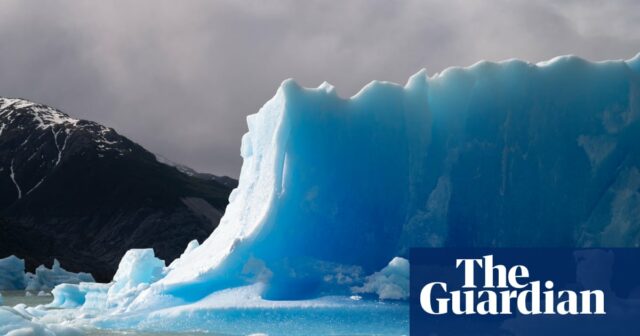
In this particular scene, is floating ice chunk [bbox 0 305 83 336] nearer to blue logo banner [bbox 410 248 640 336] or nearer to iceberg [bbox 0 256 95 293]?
blue logo banner [bbox 410 248 640 336]

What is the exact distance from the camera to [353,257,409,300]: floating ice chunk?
1300cm

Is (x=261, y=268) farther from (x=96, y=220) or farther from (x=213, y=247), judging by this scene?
(x=96, y=220)

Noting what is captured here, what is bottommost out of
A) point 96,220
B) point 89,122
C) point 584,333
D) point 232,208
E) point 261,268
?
point 584,333

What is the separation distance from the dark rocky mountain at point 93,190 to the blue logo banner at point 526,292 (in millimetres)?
76638

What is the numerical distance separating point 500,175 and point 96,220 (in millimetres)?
101495

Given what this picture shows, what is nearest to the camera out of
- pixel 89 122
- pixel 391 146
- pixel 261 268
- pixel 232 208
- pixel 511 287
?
pixel 511 287

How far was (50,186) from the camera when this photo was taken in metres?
120

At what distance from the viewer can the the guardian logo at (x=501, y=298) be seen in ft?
37.3

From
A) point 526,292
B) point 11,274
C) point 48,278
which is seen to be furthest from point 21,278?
point 526,292

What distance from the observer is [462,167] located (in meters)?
14.3

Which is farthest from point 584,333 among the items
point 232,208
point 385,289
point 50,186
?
point 50,186

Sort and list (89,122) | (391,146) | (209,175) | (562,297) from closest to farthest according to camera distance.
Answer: (562,297) < (391,146) < (89,122) < (209,175)

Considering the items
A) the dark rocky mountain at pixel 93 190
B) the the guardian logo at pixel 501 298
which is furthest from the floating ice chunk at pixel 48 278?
the dark rocky mountain at pixel 93 190

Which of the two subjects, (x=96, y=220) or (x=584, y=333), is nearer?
(x=584, y=333)
